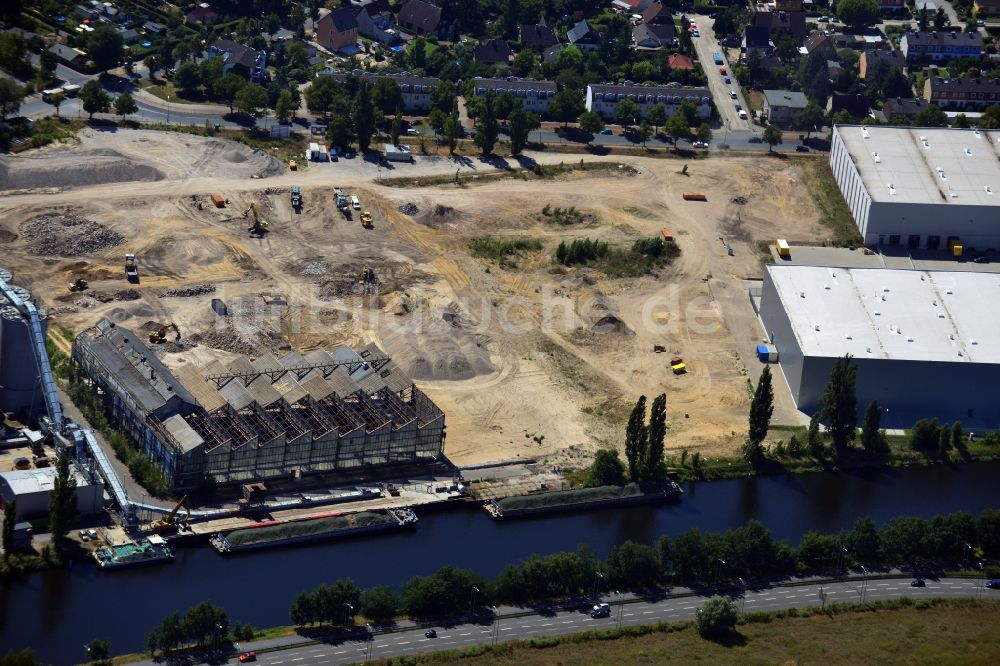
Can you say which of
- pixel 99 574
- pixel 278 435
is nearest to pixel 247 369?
pixel 278 435

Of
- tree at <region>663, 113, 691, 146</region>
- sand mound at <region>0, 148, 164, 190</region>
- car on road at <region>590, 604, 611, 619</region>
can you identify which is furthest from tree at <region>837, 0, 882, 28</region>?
car on road at <region>590, 604, 611, 619</region>

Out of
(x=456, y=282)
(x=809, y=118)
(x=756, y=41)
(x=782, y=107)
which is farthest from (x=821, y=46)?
(x=456, y=282)

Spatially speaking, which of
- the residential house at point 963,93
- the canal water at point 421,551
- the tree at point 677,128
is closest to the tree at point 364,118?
the tree at point 677,128

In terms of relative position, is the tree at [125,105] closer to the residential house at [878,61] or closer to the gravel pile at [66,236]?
the gravel pile at [66,236]

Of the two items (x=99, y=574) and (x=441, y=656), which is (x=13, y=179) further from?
(x=441, y=656)

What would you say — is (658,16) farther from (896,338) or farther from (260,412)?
(260,412)

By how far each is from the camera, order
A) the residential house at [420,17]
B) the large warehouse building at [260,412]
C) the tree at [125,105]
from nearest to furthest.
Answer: the large warehouse building at [260,412] → the tree at [125,105] → the residential house at [420,17]
